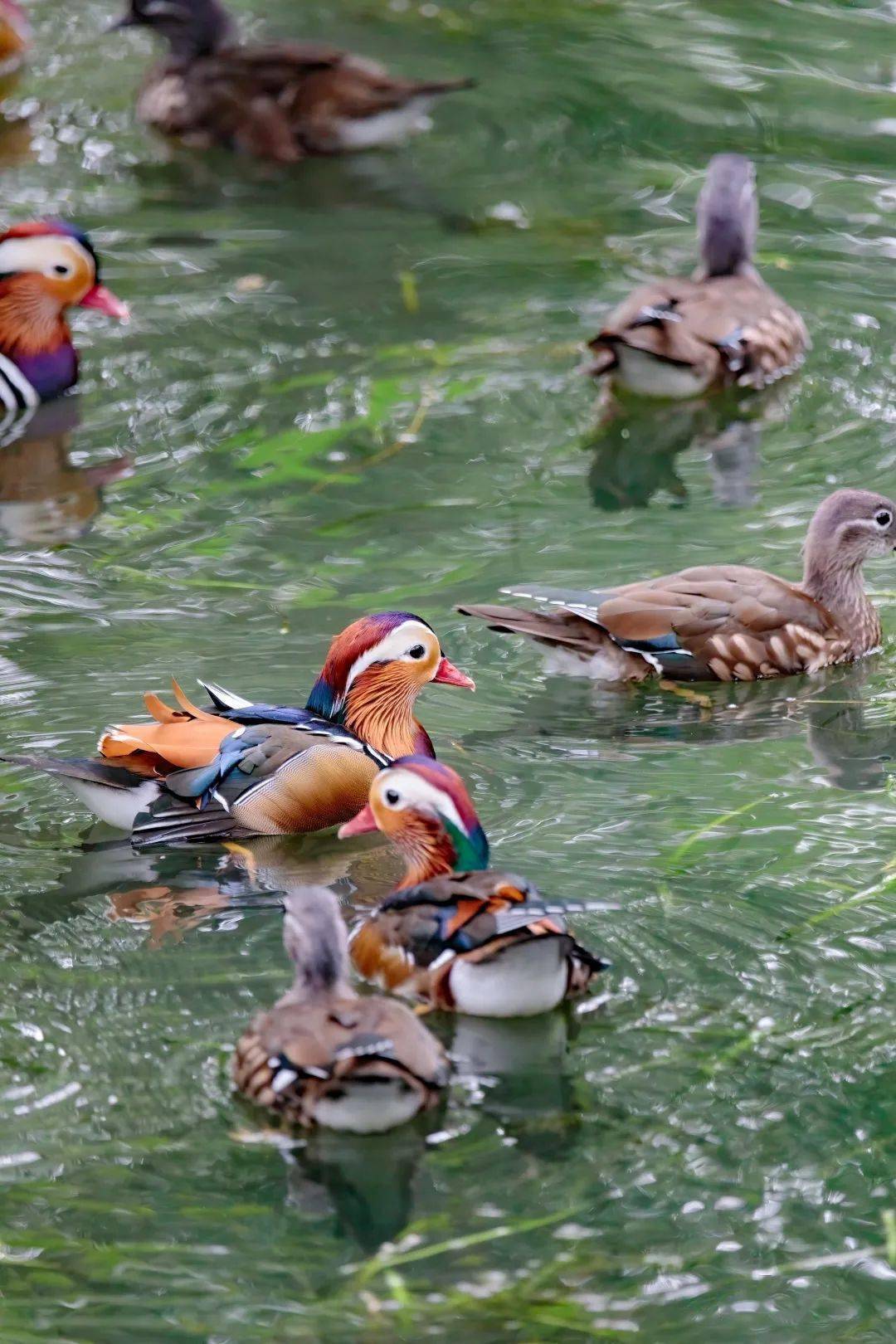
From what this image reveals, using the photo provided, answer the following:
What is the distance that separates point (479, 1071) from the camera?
5.31m

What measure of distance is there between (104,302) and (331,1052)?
636 centimetres

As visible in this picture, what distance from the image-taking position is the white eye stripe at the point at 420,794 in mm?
5832

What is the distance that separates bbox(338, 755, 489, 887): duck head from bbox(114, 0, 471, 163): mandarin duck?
7746 mm

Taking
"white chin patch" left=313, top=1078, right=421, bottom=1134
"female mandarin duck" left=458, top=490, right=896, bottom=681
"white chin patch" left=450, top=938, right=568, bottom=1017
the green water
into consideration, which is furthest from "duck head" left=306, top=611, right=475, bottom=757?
"white chin patch" left=313, top=1078, right=421, bottom=1134

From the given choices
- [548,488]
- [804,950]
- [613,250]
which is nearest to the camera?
[804,950]

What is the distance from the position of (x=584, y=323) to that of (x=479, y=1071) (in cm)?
592

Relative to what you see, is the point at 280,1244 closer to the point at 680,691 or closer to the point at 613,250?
the point at 680,691

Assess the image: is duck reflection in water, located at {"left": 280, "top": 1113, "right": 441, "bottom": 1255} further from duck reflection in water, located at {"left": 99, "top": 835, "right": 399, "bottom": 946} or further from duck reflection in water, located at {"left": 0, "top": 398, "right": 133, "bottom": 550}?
duck reflection in water, located at {"left": 0, "top": 398, "right": 133, "bottom": 550}

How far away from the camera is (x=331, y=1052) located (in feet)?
16.2

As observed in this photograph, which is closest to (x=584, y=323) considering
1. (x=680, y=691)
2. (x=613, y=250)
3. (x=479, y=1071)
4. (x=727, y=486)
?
(x=613, y=250)

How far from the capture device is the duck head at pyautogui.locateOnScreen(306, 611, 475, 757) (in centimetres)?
672

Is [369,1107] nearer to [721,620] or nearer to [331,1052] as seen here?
[331,1052]

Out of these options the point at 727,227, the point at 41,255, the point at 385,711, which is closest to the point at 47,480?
the point at 41,255

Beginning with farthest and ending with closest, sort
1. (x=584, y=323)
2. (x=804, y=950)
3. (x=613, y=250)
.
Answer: (x=613, y=250) → (x=584, y=323) → (x=804, y=950)
